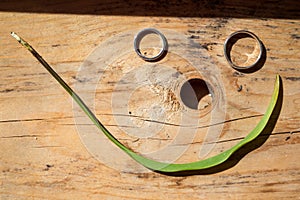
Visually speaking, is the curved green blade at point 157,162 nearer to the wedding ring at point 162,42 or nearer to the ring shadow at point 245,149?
the ring shadow at point 245,149

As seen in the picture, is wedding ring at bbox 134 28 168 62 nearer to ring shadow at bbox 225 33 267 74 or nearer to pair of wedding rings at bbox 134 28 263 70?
pair of wedding rings at bbox 134 28 263 70

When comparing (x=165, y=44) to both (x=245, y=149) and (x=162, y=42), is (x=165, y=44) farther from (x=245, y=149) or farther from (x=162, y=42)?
(x=245, y=149)

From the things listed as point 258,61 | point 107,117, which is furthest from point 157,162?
point 258,61

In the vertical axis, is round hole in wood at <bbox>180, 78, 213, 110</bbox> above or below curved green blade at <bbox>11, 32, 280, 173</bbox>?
above

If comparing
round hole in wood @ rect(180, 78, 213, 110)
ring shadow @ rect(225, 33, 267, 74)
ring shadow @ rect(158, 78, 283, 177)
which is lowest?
ring shadow @ rect(158, 78, 283, 177)

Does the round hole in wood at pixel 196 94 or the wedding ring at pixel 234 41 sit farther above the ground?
the wedding ring at pixel 234 41

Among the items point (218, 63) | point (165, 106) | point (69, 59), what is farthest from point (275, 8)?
point (69, 59)

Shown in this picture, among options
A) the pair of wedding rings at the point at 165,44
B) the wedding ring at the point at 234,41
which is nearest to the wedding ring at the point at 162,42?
the pair of wedding rings at the point at 165,44

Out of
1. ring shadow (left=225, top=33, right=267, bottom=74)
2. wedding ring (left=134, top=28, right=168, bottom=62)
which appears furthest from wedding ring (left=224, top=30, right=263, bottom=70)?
wedding ring (left=134, top=28, right=168, bottom=62)
